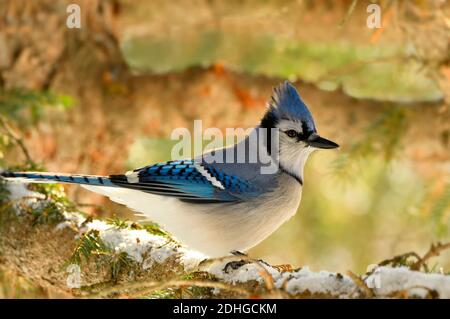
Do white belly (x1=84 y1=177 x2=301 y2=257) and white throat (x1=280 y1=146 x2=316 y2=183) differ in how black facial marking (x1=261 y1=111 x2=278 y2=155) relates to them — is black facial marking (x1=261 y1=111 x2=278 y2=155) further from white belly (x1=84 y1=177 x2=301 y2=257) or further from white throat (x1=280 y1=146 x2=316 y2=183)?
white belly (x1=84 y1=177 x2=301 y2=257)

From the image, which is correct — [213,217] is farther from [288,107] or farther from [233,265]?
[288,107]

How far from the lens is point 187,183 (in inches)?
74.7

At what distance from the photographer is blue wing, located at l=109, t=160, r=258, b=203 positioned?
185cm

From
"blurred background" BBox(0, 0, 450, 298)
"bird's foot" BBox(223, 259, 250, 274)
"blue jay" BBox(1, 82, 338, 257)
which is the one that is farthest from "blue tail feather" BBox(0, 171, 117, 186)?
"blurred background" BBox(0, 0, 450, 298)

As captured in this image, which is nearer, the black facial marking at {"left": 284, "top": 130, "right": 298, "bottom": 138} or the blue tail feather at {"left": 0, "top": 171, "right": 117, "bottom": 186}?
the blue tail feather at {"left": 0, "top": 171, "right": 117, "bottom": 186}

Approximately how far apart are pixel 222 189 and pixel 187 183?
0.30 feet

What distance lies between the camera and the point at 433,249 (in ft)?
4.36

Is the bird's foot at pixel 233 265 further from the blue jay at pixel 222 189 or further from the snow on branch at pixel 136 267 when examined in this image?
the blue jay at pixel 222 189

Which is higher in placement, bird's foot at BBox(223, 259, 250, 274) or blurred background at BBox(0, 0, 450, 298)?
blurred background at BBox(0, 0, 450, 298)

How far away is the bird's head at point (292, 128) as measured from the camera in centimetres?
198

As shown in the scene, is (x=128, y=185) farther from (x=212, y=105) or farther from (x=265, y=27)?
(x=265, y=27)

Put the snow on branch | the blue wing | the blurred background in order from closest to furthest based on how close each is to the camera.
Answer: the snow on branch → the blue wing → the blurred background
